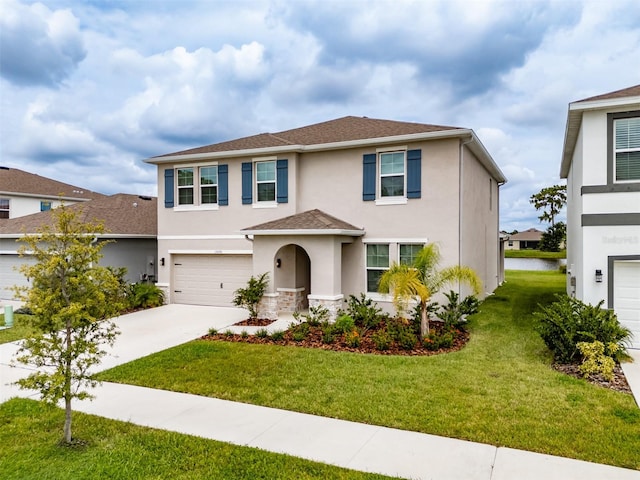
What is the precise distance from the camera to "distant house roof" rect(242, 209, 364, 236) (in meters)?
12.3

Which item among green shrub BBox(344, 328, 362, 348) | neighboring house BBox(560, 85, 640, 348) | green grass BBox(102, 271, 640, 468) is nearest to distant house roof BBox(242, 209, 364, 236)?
green shrub BBox(344, 328, 362, 348)

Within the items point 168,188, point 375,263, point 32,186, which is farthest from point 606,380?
point 32,186

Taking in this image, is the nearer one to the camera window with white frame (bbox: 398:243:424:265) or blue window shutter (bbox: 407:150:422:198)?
blue window shutter (bbox: 407:150:422:198)

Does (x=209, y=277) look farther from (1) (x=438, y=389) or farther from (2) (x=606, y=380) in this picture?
(2) (x=606, y=380)

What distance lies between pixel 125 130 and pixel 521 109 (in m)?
18.8

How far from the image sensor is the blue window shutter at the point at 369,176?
524 inches

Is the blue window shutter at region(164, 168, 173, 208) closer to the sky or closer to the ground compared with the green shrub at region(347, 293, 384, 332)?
closer to the sky

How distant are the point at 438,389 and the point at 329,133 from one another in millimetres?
10360

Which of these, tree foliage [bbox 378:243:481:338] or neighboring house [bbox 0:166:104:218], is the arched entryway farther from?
neighboring house [bbox 0:166:104:218]

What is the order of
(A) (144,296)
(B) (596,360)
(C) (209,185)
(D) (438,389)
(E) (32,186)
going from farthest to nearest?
(E) (32,186), (C) (209,185), (A) (144,296), (B) (596,360), (D) (438,389)

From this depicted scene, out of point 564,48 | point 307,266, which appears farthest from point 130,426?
point 564,48

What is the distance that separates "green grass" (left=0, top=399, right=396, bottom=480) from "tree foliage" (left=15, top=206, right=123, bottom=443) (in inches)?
15.5

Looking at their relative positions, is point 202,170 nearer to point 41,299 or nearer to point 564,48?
point 41,299

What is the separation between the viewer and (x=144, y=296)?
15.2 m
